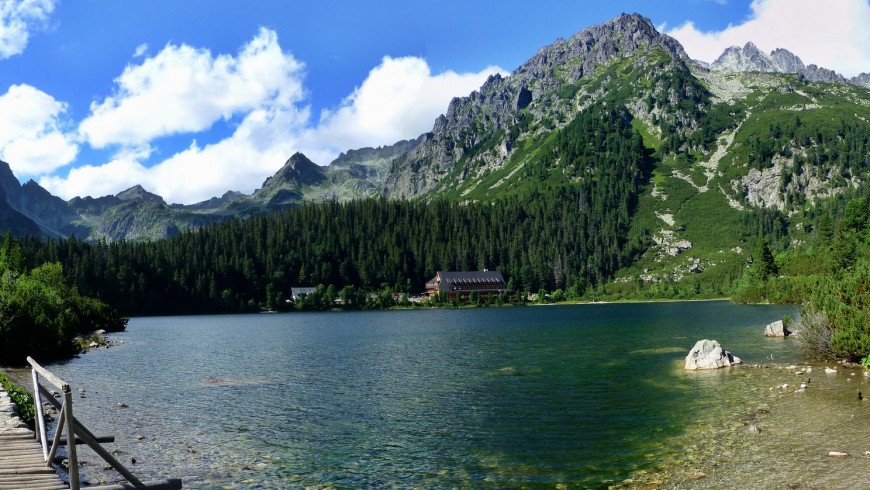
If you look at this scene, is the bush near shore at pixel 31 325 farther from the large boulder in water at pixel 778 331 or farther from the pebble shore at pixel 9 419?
the large boulder in water at pixel 778 331

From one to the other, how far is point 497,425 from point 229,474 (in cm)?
1541

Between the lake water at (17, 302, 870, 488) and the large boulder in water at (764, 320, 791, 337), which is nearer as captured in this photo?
the lake water at (17, 302, 870, 488)

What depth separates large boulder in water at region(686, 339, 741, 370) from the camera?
4984 centimetres

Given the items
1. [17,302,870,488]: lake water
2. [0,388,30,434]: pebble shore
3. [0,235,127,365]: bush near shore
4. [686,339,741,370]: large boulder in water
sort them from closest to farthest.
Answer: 1. [17,302,870,488]: lake water
2. [0,388,30,434]: pebble shore
3. [686,339,741,370]: large boulder in water
4. [0,235,127,365]: bush near shore

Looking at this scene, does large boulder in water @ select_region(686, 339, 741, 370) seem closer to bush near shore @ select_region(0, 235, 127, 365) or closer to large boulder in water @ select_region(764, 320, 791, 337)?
large boulder in water @ select_region(764, 320, 791, 337)

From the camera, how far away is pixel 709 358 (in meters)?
50.1

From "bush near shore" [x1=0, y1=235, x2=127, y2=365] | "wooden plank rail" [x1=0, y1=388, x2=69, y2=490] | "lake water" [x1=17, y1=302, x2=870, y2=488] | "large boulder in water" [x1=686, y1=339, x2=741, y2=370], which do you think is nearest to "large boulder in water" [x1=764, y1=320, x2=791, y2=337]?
"lake water" [x1=17, y1=302, x2=870, y2=488]

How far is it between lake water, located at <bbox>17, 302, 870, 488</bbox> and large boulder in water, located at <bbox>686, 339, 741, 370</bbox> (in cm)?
178

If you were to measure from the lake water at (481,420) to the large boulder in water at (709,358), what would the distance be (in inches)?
70.1

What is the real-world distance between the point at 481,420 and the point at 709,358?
27094 mm

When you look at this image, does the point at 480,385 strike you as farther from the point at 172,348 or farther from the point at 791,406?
the point at 172,348

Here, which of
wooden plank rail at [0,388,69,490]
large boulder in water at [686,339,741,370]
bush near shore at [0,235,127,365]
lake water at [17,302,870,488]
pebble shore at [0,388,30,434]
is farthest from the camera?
bush near shore at [0,235,127,365]

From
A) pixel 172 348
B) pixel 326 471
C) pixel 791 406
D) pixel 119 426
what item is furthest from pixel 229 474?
pixel 172 348

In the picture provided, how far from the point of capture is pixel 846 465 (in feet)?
72.8
